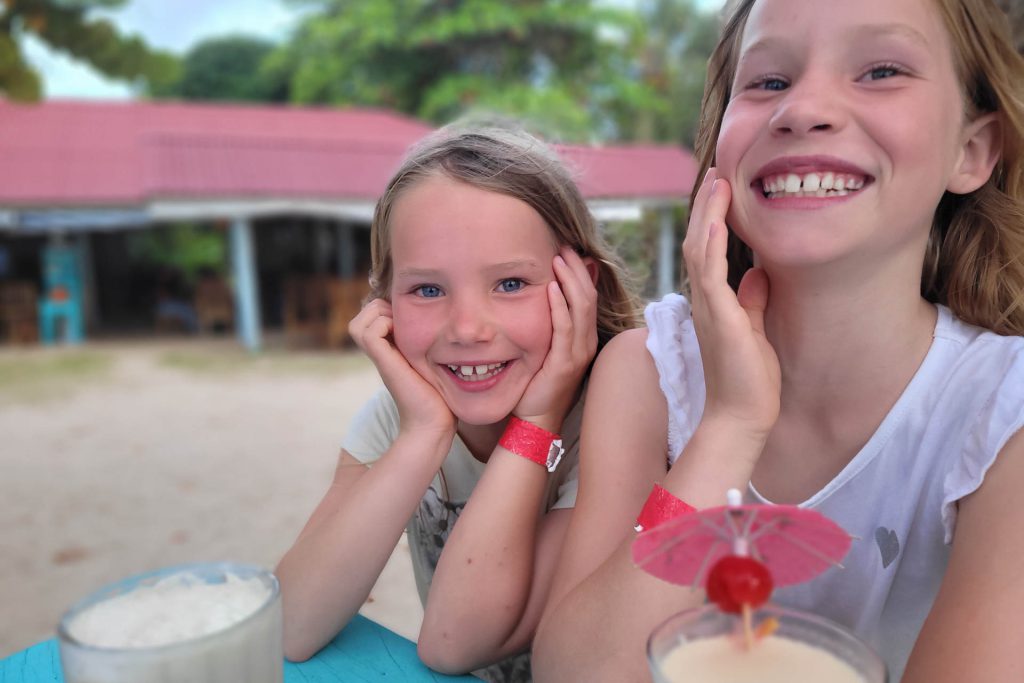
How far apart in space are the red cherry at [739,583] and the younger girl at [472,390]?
70 cm

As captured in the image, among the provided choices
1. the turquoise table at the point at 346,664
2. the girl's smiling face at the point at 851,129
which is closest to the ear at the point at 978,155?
the girl's smiling face at the point at 851,129

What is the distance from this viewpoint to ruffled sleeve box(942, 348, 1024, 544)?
1166mm

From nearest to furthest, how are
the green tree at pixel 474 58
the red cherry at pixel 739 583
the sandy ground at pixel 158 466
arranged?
1. the red cherry at pixel 739 583
2. the sandy ground at pixel 158 466
3. the green tree at pixel 474 58

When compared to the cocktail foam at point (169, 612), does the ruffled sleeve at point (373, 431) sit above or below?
below

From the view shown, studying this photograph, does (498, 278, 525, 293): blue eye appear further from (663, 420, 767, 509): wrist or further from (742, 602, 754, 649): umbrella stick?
(742, 602, 754, 649): umbrella stick

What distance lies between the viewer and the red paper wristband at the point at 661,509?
44.9 inches

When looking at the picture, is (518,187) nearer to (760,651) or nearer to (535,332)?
(535,332)

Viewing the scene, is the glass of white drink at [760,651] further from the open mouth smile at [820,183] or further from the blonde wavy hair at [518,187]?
the blonde wavy hair at [518,187]

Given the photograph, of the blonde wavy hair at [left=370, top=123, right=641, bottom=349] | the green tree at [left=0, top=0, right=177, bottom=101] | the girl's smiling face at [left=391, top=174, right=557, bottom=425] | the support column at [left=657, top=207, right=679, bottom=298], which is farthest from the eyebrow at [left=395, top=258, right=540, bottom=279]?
the green tree at [left=0, top=0, right=177, bottom=101]

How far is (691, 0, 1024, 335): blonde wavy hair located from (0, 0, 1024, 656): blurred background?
46cm

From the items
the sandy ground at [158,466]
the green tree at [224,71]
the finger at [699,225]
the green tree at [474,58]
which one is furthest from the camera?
the green tree at [224,71]

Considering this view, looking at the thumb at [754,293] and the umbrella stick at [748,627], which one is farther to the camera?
the thumb at [754,293]

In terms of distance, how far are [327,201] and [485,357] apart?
10851mm

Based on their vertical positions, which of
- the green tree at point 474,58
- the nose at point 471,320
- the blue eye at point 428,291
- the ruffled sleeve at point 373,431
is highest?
the green tree at point 474,58
